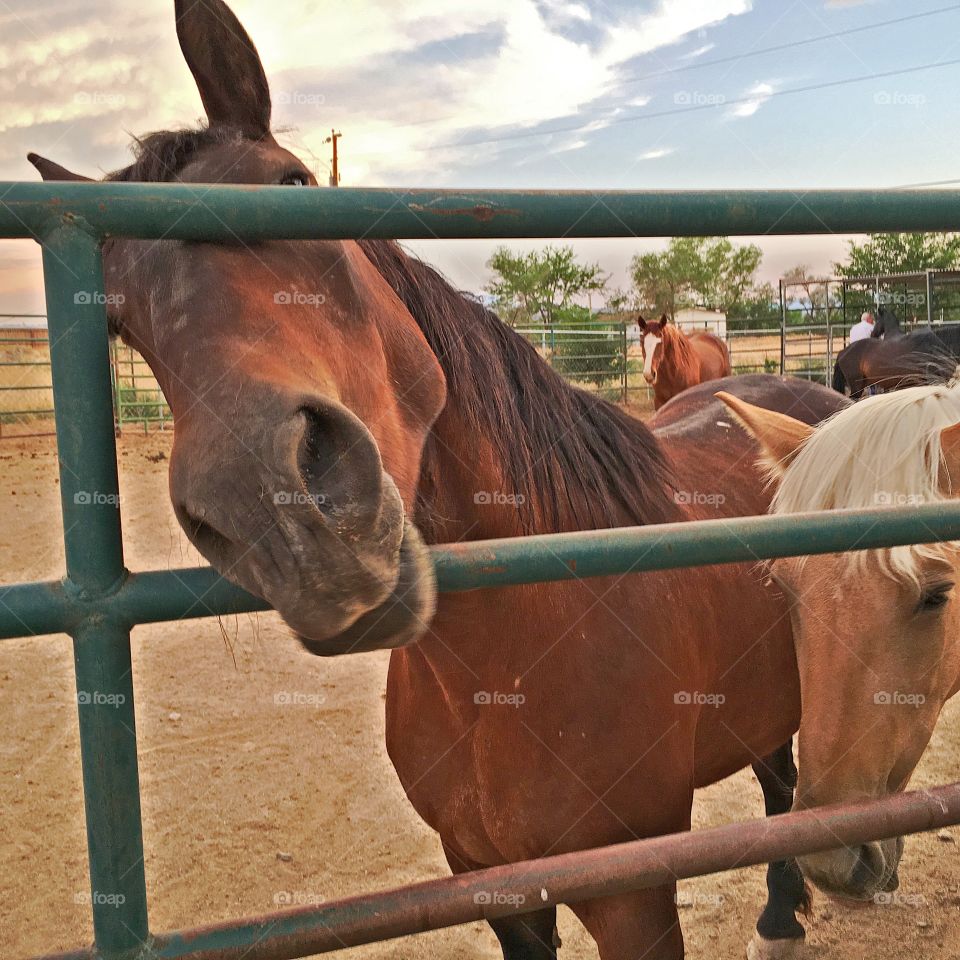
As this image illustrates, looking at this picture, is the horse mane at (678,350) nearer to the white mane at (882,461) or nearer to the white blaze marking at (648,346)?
the white blaze marking at (648,346)

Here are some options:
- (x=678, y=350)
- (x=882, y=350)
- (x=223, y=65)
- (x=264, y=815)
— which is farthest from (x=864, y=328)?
(x=223, y=65)

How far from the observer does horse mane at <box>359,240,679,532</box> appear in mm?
1502

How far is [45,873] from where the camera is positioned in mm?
3047

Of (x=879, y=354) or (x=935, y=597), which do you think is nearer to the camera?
(x=935, y=597)

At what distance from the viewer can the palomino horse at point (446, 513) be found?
2.96 ft

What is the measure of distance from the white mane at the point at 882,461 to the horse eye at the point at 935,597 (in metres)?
0.05

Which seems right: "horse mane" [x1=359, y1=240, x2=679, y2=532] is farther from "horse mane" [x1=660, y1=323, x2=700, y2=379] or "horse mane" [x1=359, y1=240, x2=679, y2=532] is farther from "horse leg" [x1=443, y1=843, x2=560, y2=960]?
"horse mane" [x1=660, y1=323, x2=700, y2=379]

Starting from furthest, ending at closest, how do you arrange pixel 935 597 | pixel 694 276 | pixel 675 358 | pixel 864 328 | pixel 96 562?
pixel 694 276
pixel 864 328
pixel 675 358
pixel 935 597
pixel 96 562

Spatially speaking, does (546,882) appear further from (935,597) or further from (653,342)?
(653,342)

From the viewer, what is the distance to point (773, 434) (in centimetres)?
203

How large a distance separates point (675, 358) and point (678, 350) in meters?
0.14

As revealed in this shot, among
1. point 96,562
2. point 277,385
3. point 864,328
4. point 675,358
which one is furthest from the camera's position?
point 864,328

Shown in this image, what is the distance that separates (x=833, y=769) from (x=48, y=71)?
13.0 metres

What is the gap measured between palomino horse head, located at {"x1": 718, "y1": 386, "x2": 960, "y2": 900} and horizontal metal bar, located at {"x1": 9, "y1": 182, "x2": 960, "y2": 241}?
679 millimetres
